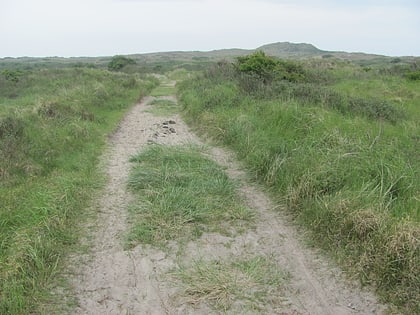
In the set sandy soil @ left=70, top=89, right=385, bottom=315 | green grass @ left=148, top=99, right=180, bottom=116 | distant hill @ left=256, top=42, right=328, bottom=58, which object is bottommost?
sandy soil @ left=70, top=89, right=385, bottom=315

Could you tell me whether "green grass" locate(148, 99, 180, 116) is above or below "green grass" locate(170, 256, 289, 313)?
above

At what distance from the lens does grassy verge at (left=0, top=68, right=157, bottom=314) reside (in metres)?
3.81

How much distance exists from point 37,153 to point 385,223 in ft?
19.5

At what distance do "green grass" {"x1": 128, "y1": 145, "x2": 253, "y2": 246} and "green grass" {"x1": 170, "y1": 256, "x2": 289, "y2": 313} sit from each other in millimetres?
709

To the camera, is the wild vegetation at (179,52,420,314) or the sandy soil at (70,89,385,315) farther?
the wild vegetation at (179,52,420,314)

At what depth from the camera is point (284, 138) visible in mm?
7910

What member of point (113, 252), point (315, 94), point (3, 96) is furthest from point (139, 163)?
point (3, 96)

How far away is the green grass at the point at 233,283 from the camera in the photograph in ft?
12.1

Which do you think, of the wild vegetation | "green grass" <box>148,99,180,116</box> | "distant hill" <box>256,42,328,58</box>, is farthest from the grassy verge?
"distant hill" <box>256,42,328,58</box>

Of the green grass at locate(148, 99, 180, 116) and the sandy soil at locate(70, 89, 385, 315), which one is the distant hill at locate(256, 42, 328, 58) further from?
the sandy soil at locate(70, 89, 385, 315)

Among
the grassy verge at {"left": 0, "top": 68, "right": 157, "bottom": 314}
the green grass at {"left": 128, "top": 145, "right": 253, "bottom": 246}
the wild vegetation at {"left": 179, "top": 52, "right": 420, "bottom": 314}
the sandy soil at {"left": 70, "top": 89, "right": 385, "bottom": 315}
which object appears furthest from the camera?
the green grass at {"left": 128, "top": 145, "right": 253, "bottom": 246}

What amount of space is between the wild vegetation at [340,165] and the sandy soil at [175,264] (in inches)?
9.6

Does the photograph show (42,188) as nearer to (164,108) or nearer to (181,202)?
(181,202)

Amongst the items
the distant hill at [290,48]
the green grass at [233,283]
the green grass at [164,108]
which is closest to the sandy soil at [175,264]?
the green grass at [233,283]
